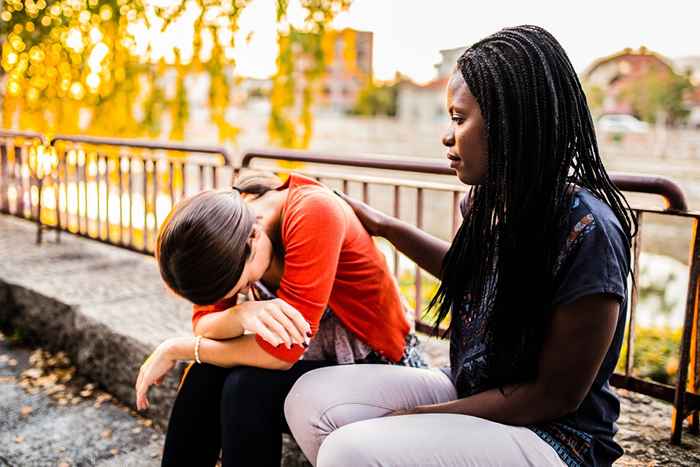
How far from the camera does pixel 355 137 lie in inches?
1858

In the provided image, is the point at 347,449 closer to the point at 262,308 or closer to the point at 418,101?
the point at 262,308

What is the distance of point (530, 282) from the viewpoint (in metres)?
1.33

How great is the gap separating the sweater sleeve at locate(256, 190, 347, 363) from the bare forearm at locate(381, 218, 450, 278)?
0.20 metres

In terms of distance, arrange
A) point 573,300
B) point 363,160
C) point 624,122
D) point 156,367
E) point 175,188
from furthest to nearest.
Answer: point 624,122
point 175,188
point 363,160
point 156,367
point 573,300

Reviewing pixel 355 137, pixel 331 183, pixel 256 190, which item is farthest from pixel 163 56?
pixel 355 137

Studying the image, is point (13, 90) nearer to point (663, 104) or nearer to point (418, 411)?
point (418, 411)

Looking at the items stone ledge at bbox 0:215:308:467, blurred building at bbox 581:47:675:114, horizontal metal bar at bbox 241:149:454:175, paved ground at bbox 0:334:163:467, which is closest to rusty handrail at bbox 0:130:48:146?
stone ledge at bbox 0:215:308:467

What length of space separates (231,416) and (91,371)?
79.4 inches

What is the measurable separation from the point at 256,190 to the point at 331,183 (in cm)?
188

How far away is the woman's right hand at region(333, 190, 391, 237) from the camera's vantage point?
202cm

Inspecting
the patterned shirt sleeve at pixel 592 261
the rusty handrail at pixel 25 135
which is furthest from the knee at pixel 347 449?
the rusty handrail at pixel 25 135

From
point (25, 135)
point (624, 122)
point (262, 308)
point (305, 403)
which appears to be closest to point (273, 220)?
point (262, 308)

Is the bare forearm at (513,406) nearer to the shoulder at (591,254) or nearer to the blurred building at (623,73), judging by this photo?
the shoulder at (591,254)

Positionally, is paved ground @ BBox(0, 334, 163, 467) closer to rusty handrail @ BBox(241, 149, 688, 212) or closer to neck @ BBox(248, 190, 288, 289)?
neck @ BBox(248, 190, 288, 289)
